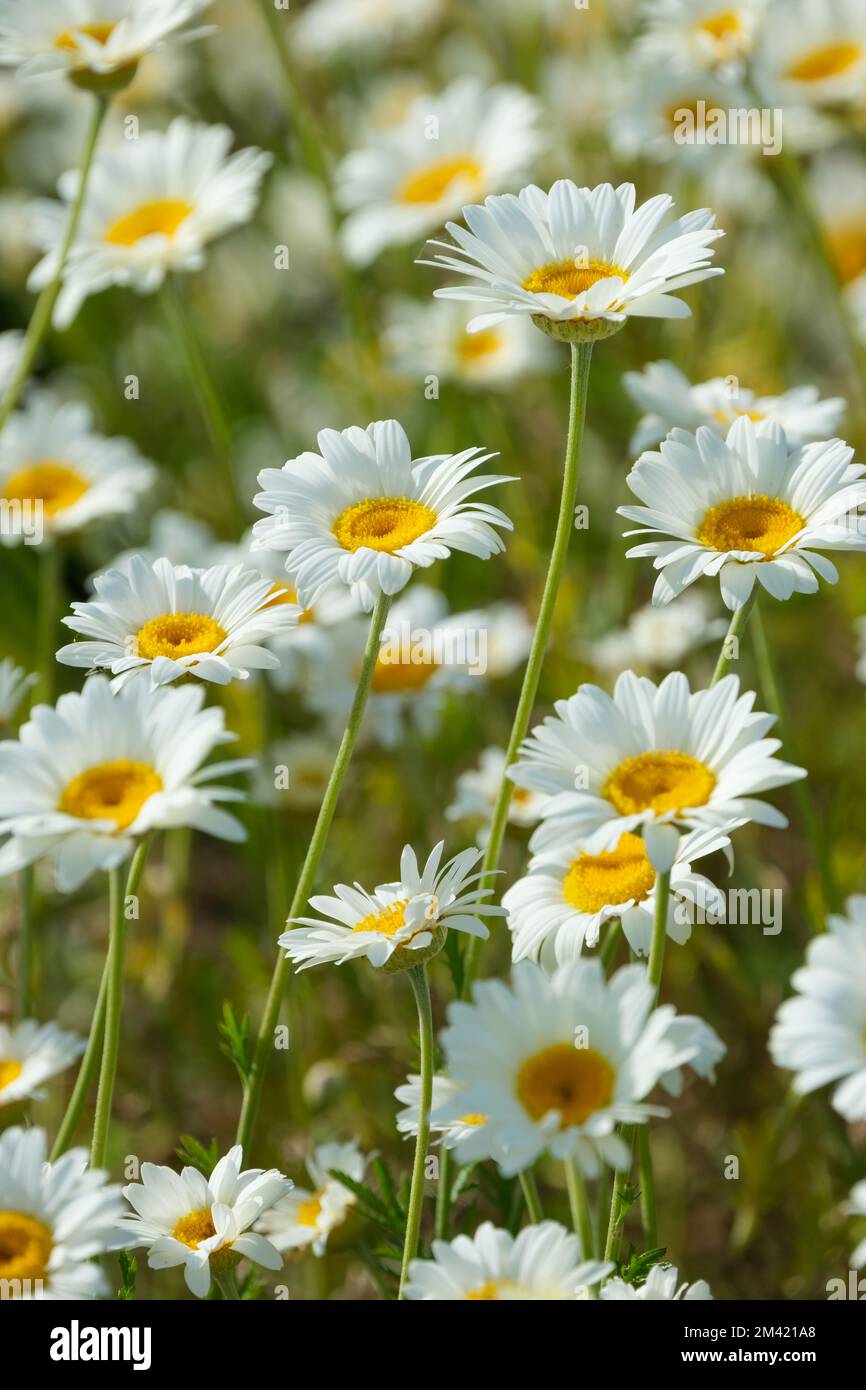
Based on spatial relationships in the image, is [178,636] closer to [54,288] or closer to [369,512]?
[369,512]

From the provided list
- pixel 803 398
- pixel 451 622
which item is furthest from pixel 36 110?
pixel 803 398

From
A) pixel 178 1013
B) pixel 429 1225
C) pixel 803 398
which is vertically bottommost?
pixel 429 1225

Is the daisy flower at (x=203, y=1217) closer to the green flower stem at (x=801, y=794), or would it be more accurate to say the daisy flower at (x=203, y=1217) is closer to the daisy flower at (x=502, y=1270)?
the daisy flower at (x=502, y=1270)

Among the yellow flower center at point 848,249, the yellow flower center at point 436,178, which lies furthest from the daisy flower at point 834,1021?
the yellow flower center at point 848,249

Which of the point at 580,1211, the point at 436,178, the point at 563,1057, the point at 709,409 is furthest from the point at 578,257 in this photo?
the point at 436,178
